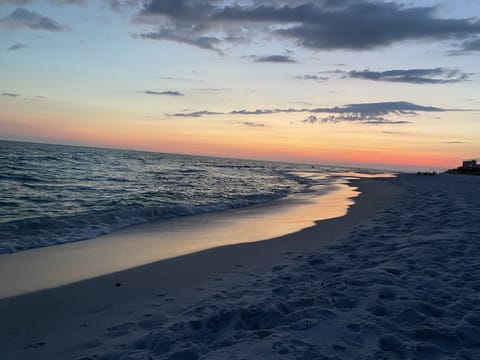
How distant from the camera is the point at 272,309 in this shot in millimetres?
4586

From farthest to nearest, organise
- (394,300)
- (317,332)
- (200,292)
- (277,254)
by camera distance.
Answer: (277,254) → (200,292) → (394,300) → (317,332)

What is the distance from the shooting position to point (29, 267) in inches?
276

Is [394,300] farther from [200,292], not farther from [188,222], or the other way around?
[188,222]

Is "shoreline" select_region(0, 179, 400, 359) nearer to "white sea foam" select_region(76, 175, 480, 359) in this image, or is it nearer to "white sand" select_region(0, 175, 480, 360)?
"white sand" select_region(0, 175, 480, 360)

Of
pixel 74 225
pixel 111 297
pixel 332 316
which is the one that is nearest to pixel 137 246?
pixel 74 225

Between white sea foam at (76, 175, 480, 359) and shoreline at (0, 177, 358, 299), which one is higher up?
white sea foam at (76, 175, 480, 359)

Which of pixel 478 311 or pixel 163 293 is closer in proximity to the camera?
pixel 478 311

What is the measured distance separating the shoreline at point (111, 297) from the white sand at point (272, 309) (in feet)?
0.06

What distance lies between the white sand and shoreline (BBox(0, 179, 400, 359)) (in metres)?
0.02

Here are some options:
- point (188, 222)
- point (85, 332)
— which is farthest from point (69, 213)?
point (85, 332)

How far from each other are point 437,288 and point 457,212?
A: 8231 millimetres

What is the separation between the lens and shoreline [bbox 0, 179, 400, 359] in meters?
4.20

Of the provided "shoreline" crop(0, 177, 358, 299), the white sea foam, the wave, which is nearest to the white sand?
the white sea foam

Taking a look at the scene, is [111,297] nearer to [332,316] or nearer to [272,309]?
[272,309]
